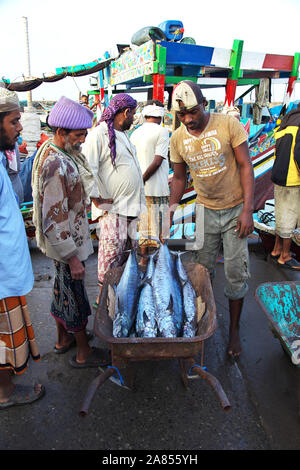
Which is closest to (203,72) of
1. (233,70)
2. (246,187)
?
(233,70)

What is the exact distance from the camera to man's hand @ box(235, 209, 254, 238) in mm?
2436

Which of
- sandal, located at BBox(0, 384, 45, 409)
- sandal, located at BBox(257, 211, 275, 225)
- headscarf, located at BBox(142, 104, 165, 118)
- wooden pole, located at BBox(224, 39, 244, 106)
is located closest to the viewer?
sandal, located at BBox(0, 384, 45, 409)

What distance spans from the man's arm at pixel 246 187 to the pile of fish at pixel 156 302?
25.1 inches

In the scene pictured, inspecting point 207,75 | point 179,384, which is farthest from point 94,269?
point 207,75

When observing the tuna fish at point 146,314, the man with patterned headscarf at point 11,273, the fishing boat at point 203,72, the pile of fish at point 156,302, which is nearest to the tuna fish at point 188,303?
the pile of fish at point 156,302

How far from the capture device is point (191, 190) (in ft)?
17.9

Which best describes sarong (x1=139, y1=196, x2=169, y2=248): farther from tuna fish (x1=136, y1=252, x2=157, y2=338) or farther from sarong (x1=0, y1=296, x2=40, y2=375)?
sarong (x1=0, y1=296, x2=40, y2=375)

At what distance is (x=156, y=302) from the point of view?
216 cm

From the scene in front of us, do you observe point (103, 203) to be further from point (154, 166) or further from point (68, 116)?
point (154, 166)

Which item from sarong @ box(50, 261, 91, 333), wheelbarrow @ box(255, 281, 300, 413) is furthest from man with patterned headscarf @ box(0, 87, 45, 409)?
wheelbarrow @ box(255, 281, 300, 413)

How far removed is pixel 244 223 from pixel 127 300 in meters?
1.15

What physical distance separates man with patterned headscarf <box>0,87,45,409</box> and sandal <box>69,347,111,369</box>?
47cm
